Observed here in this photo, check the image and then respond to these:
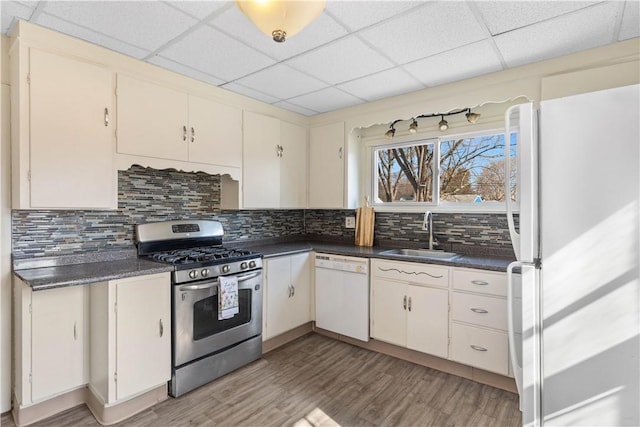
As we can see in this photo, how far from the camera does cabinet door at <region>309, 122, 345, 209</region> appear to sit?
3619mm

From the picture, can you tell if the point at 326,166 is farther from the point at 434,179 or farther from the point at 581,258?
the point at 581,258

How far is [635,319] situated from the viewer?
1.21 meters

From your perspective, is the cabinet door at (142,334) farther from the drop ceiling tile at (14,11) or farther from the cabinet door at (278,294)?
the drop ceiling tile at (14,11)

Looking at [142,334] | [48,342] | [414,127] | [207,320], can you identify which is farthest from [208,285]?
[414,127]

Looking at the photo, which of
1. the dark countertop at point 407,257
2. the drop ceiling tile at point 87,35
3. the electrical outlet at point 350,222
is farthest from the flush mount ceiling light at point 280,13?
the electrical outlet at point 350,222

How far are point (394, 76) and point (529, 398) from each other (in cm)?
226

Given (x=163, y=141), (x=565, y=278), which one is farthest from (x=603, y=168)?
(x=163, y=141)

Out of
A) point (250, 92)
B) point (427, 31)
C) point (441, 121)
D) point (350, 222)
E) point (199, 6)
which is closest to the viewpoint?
point (199, 6)

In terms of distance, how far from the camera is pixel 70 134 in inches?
82.7

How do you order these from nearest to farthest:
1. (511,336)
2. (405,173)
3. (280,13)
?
(280,13)
(511,336)
(405,173)

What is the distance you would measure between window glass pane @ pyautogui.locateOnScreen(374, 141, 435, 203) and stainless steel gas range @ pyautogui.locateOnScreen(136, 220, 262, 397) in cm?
166

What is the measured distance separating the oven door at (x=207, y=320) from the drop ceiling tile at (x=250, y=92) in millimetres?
1625

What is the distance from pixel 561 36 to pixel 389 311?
2306 mm

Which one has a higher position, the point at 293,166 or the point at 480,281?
the point at 293,166
